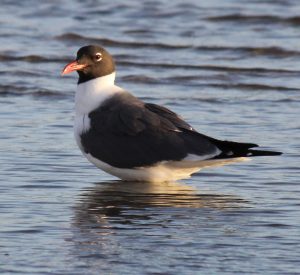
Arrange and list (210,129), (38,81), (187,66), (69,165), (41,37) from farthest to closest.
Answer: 1. (41,37)
2. (187,66)
3. (38,81)
4. (210,129)
5. (69,165)

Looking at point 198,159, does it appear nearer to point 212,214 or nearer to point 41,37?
point 212,214

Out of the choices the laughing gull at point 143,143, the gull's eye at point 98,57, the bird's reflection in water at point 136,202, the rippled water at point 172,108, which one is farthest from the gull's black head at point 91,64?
the bird's reflection in water at point 136,202

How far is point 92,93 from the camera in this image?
9445 millimetres

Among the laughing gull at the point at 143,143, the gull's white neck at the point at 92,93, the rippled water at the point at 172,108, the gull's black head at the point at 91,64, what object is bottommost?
the rippled water at the point at 172,108

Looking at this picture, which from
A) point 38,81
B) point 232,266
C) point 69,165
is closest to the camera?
point 232,266

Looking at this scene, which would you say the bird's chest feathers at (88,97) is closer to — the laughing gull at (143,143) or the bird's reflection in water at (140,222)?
the laughing gull at (143,143)

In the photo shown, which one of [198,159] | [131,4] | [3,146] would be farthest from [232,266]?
[131,4]

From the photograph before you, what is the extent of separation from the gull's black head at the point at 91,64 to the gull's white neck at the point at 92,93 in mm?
65

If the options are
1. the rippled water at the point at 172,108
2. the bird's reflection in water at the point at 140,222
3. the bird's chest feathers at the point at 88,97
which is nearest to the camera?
the bird's reflection in water at the point at 140,222

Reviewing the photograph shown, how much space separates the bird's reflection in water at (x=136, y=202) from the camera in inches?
311

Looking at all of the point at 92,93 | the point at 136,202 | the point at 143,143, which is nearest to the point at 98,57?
the point at 92,93

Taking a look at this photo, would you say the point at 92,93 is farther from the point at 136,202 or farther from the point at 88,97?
the point at 136,202

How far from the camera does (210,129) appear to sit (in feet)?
35.6

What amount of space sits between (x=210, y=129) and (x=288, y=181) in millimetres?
1980
